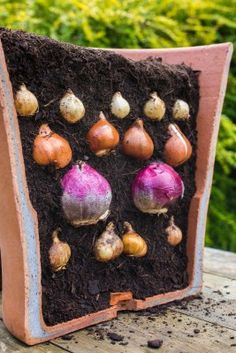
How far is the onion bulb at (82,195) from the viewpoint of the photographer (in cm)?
82

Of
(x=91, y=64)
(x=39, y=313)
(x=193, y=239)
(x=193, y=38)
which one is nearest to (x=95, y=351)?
(x=39, y=313)

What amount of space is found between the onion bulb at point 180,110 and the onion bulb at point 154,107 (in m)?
0.04

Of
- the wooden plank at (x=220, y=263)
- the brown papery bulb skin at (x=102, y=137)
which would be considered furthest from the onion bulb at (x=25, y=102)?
the wooden plank at (x=220, y=263)

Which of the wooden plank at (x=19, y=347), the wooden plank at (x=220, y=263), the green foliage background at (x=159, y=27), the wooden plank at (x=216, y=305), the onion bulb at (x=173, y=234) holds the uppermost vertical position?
the green foliage background at (x=159, y=27)

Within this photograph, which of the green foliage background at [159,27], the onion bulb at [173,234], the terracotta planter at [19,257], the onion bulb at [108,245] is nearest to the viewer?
the terracotta planter at [19,257]

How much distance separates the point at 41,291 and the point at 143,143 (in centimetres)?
30

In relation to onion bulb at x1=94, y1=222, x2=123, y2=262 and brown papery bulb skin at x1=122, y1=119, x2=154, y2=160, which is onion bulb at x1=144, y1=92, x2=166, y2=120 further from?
onion bulb at x1=94, y1=222, x2=123, y2=262

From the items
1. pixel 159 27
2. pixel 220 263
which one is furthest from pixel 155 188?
pixel 159 27

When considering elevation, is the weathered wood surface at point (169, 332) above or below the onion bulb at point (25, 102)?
below

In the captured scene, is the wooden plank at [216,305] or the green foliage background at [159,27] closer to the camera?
the wooden plank at [216,305]

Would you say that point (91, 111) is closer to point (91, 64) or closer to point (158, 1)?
point (91, 64)

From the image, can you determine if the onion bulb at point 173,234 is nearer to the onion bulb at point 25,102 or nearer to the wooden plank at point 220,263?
the wooden plank at point 220,263

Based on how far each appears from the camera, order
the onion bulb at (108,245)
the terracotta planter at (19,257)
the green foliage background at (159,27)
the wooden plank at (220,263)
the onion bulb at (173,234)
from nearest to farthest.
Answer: the terracotta planter at (19,257) < the onion bulb at (108,245) < the onion bulb at (173,234) < the wooden plank at (220,263) < the green foliage background at (159,27)

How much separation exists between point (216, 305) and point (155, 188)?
261mm
